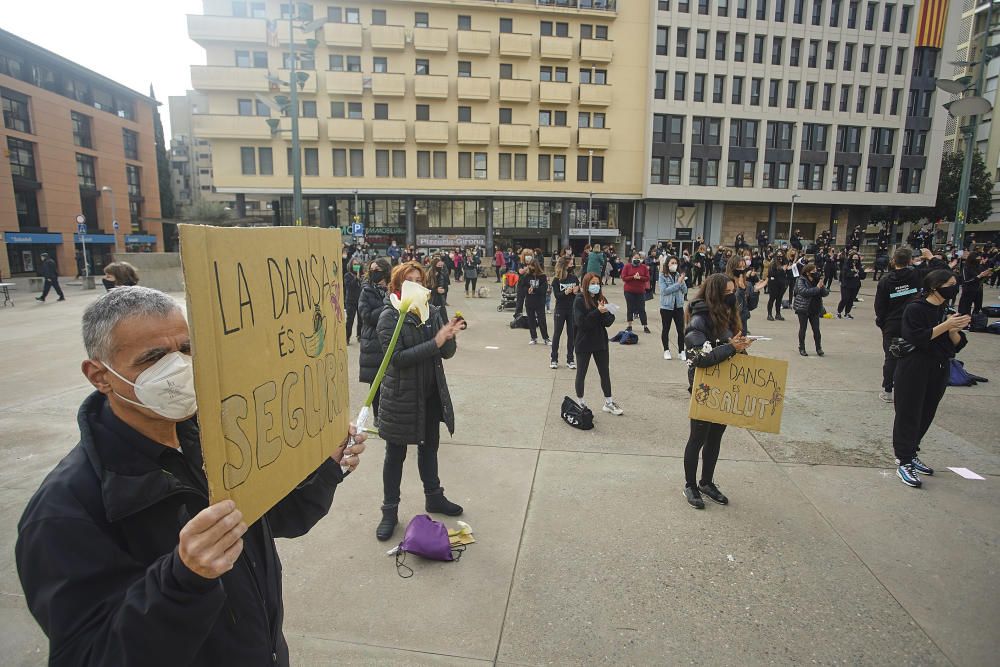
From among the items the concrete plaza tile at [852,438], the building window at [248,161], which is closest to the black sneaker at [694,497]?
the concrete plaza tile at [852,438]

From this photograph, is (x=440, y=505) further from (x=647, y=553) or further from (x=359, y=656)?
(x=647, y=553)

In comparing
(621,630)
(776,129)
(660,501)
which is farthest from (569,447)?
(776,129)

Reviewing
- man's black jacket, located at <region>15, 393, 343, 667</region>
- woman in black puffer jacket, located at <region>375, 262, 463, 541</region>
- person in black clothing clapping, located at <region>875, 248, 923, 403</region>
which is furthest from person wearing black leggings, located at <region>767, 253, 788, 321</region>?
man's black jacket, located at <region>15, 393, 343, 667</region>

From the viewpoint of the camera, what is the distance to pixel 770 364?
165 inches

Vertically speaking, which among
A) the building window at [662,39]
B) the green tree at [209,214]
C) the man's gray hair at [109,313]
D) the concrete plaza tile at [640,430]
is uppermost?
the building window at [662,39]

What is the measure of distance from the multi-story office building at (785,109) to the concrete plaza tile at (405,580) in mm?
41320

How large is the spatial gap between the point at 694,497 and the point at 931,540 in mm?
1600

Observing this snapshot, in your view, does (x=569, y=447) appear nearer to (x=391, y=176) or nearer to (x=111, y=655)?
(x=111, y=655)

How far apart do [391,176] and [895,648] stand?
40256 mm

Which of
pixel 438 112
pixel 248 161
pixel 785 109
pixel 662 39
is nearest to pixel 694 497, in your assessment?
pixel 438 112

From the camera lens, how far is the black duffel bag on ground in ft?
19.8

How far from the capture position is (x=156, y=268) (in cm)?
2470

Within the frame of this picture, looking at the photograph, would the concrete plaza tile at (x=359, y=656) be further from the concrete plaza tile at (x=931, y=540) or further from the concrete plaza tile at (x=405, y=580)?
the concrete plaza tile at (x=931, y=540)

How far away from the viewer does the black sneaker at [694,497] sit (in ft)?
13.9
